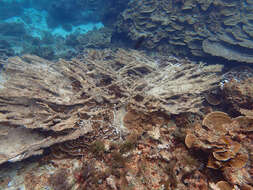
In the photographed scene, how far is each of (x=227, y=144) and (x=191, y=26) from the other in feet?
23.3

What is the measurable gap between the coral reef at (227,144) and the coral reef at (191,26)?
4728 millimetres

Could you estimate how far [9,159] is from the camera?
80.5 inches

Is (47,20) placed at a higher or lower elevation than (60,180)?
higher

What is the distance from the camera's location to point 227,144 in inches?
78.7

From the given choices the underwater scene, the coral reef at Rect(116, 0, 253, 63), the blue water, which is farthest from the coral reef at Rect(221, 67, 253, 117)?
the blue water

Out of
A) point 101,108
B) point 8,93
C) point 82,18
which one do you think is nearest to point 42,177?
point 101,108

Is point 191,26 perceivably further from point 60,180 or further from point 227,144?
point 60,180

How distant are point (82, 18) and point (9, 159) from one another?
74.0 feet

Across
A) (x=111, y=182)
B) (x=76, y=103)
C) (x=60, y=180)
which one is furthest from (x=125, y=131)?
(x=60, y=180)

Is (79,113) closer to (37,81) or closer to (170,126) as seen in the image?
(37,81)

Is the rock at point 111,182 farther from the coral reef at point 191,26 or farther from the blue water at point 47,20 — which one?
the blue water at point 47,20

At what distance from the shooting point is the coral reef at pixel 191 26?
21.5ft

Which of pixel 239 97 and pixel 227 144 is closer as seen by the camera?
pixel 227 144

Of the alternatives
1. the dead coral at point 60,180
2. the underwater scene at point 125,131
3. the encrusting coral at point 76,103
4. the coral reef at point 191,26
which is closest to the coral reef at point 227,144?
the underwater scene at point 125,131
